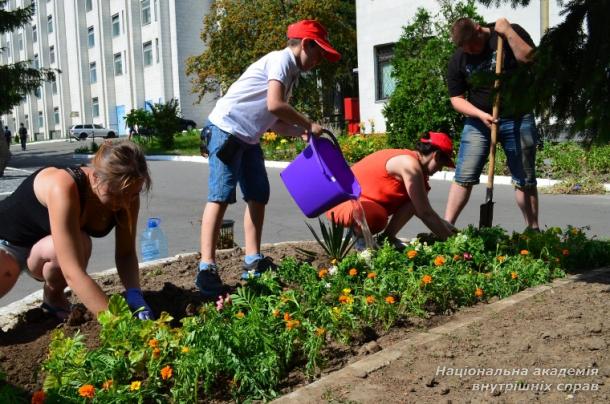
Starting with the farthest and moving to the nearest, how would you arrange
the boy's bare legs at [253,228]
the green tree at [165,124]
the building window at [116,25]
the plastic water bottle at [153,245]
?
the building window at [116,25] < the green tree at [165,124] < the plastic water bottle at [153,245] < the boy's bare legs at [253,228]

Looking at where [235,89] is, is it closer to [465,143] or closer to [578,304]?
[465,143]

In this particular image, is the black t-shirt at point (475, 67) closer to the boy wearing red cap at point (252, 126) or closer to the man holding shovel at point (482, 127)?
the man holding shovel at point (482, 127)

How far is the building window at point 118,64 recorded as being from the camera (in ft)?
168

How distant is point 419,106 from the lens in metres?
14.6

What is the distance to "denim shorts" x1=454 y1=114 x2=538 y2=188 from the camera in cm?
532

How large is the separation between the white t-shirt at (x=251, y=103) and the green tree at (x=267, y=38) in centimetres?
2188

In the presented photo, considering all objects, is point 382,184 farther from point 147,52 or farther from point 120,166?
point 147,52

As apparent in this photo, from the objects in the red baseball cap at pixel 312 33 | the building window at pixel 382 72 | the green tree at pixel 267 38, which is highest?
the green tree at pixel 267 38

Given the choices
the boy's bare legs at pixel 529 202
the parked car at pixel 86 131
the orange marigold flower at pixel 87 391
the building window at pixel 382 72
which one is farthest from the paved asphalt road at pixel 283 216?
the parked car at pixel 86 131

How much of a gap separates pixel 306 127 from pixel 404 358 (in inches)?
76.8

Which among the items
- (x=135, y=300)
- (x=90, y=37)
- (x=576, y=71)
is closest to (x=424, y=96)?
(x=576, y=71)

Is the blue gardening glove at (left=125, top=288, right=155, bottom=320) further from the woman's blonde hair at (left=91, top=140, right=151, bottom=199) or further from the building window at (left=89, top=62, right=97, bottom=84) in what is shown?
the building window at (left=89, top=62, right=97, bottom=84)

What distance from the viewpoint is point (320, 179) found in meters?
4.32

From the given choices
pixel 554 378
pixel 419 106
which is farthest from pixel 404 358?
pixel 419 106
